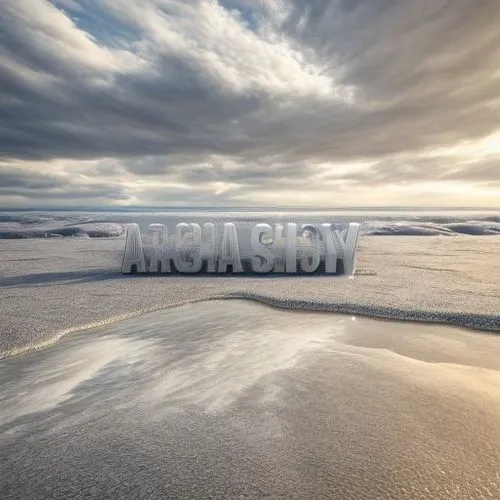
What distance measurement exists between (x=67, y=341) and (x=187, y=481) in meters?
2.34

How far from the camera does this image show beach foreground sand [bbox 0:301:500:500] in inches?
58.1

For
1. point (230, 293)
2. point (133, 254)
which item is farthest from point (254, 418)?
point (133, 254)

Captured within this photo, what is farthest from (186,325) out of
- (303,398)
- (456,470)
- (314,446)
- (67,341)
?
(456,470)

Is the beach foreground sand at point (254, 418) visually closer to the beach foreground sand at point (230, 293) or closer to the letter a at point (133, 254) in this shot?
the beach foreground sand at point (230, 293)

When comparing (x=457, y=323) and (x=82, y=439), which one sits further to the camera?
(x=457, y=323)

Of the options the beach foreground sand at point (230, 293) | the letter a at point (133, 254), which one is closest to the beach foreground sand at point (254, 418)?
the beach foreground sand at point (230, 293)

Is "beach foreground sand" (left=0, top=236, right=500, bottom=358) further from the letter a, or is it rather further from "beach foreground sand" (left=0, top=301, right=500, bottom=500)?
"beach foreground sand" (left=0, top=301, right=500, bottom=500)

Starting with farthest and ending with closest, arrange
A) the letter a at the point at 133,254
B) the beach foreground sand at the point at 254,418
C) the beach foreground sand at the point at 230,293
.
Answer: the letter a at the point at 133,254
the beach foreground sand at the point at 230,293
the beach foreground sand at the point at 254,418

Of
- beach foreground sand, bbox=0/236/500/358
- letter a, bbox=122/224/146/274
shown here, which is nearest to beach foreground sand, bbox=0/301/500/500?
beach foreground sand, bbox=0/236/500/358

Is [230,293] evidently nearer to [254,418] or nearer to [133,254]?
[133,254]

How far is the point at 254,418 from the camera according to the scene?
197cm

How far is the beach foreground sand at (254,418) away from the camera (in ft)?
4.84

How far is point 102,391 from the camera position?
2303mm

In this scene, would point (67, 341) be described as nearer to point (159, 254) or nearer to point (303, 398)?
point (303, 398)
